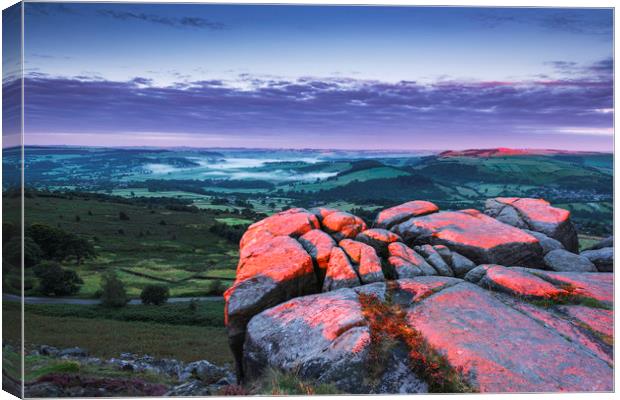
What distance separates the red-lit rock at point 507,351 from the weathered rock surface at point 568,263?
4.45 m

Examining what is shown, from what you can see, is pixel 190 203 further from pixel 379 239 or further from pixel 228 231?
pixel 379 239

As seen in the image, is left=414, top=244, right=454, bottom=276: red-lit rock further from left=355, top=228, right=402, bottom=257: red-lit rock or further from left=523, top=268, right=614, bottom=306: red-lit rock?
left=523, top=268, right=614, bottom=306: red-lit rock

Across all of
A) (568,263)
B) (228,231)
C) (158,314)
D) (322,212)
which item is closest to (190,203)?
(228,231)

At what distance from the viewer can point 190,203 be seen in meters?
62.7

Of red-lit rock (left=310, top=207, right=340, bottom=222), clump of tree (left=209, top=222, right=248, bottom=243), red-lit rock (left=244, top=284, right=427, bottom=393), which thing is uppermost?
red-lit rock (left=310, top=207, right=340, bottom=222)

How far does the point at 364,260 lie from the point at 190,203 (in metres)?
50.7

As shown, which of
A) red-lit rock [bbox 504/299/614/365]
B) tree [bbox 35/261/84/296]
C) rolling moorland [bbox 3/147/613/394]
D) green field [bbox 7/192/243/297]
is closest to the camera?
red-lit rock [bbox 504/299/614/365]

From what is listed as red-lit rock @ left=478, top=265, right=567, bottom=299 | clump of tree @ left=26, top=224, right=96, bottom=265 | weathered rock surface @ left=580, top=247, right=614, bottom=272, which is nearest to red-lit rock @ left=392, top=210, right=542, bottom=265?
red-lit rock @ left=478, top=265, right=567, bottom=299

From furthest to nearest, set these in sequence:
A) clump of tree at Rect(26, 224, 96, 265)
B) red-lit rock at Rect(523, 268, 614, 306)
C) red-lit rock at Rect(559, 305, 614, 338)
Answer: clump of tree at Rect(26, 224, 96, 265) → red-lit rock at Rect(523, 268, 614, 306) → red-lit rock at Rect(559, 305, 614, 338)

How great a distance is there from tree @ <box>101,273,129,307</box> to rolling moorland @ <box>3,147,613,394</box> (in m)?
1.05

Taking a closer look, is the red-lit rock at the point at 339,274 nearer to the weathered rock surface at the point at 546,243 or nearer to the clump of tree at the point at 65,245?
the weathered rock surface at the point at 546,243

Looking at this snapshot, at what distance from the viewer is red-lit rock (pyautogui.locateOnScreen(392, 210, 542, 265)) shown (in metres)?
16.1

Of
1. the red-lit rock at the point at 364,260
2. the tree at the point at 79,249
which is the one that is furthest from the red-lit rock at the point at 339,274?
the tree at the point at 79,249

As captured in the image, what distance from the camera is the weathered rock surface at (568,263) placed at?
16156mm
